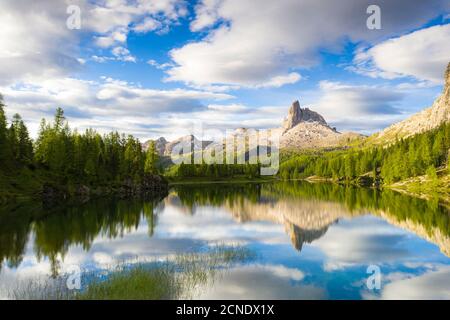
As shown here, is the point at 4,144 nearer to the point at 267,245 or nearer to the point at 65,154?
the point at 65,154

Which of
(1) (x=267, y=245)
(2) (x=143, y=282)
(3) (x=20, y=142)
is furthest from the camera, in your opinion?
(3) (x=20, y=142)

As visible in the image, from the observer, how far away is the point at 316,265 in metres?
→ 35.1

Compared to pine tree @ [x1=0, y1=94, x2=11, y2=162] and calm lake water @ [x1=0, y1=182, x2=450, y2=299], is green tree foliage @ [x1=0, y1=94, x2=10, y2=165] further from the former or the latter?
calm lake water @ [x1=0, y1=182, x2=450, y2=299]

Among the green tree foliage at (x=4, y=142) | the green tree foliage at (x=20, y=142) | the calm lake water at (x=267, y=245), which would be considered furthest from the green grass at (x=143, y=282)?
the green tree foliage at (x=20, y=142)

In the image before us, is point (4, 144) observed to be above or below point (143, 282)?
above

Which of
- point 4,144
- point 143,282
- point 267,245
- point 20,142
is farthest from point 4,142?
point 143,282

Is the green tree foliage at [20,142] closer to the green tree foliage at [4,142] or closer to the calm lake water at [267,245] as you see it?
the green tree foliage at [4,142]

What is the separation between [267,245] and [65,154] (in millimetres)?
88269

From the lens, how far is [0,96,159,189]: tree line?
106 meters

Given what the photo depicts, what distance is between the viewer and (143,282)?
2631cm

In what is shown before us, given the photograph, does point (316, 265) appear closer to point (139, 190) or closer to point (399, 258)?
point (399, 258)
